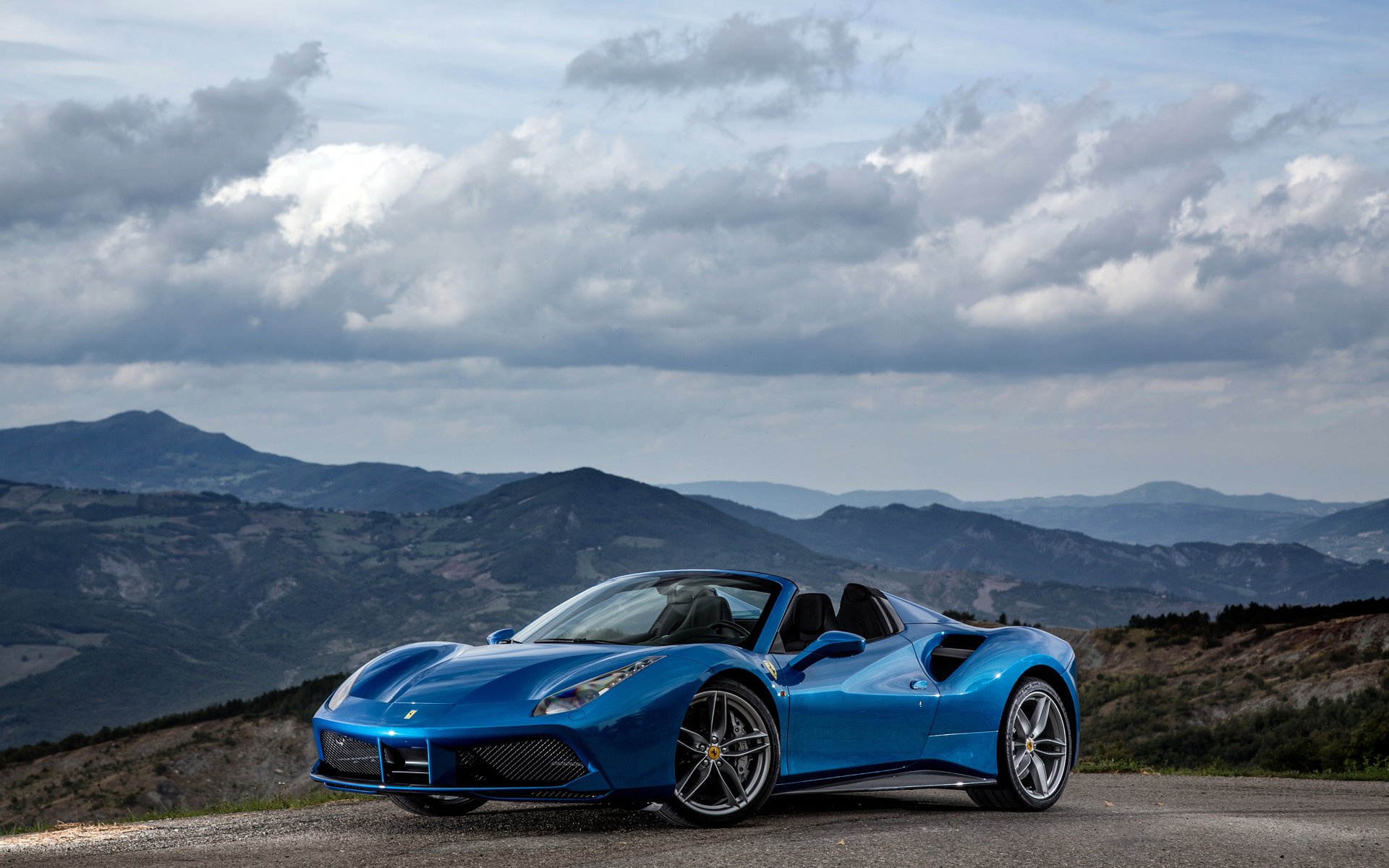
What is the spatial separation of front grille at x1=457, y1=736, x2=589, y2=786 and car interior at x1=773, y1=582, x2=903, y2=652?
5.53 feet

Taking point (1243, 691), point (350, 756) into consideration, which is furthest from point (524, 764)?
point (1243, 691)

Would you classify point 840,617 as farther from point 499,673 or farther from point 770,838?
point 499,673

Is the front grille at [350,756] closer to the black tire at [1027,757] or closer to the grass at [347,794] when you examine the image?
the grass at [347,794]

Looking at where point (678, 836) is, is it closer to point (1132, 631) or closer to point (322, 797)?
point (322, 797)

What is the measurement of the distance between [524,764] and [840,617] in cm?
268

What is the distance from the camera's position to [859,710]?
342 inches

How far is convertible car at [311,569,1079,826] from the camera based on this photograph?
739 centimetres

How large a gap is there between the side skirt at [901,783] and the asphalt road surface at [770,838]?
188mm

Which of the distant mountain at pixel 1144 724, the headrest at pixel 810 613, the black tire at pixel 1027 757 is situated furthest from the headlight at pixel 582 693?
the distant mountain at pixel 1144 724

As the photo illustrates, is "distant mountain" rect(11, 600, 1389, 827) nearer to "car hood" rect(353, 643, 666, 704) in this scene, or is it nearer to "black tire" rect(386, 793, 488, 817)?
"black tire" rect(386, 793, 488, 817)

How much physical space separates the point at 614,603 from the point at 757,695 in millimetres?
1434

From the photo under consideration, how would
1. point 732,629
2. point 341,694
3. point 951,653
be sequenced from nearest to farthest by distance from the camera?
point 341,694
point 732,629
point 951,653

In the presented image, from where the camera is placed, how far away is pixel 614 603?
30.2ft

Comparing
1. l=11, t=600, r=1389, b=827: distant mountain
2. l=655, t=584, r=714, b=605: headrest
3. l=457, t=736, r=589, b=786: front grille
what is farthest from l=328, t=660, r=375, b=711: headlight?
l=11, t=600, r=1389, b=827: distant mountain
